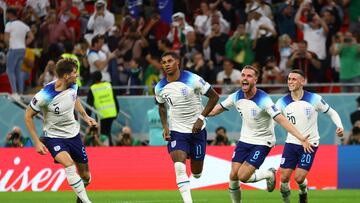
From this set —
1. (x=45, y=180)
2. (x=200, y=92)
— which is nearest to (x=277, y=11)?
(x=45, y=180)

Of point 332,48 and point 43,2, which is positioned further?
point 43,2

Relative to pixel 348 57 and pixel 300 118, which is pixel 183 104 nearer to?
pixel 300 118

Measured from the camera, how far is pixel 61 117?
17844mm

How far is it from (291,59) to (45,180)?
6829 millimetres

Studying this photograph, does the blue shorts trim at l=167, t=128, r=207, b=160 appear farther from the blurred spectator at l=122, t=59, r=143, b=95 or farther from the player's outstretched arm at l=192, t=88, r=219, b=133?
the blurred spectator at l=122, t=59, r=143, b=95

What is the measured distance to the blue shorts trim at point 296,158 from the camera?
18.7m

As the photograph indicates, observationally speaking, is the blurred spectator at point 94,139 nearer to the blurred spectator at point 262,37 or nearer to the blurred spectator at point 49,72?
the blurred spectator at point 49,72

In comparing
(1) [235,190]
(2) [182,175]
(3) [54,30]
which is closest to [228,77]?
(3) [54,30]

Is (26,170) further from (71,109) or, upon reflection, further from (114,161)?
(71,109)

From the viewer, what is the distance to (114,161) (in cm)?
2539

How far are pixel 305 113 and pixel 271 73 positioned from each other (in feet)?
29.8

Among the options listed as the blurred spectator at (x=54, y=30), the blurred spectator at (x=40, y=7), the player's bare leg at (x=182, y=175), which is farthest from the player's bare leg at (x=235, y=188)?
the blurred spectator at (x=40, y=7)

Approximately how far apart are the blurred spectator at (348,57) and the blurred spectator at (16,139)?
7807mm

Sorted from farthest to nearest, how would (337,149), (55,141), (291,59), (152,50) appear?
1. (152,50)
2. (291,59)
3. (337,149)
4. (55,141)
